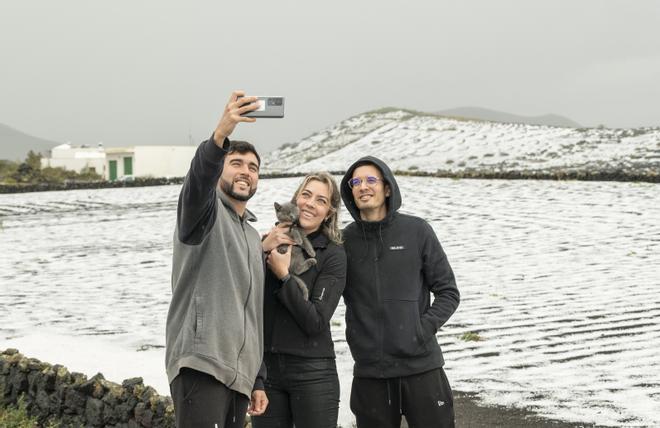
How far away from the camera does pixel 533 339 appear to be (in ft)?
27.3

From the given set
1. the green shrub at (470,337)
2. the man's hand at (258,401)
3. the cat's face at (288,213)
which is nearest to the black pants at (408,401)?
the man's hand at (258,401)

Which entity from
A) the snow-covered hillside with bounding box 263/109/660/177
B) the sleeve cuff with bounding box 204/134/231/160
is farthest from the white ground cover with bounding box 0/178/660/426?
the snow-covered hillside with bounding box 263/109/660/177

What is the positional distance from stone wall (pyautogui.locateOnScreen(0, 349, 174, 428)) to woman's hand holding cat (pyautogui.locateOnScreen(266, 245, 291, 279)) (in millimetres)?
2173

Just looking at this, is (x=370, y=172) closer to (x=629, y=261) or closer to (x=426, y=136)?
(x=629, y=261)

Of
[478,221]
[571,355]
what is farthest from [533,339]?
[478,221]

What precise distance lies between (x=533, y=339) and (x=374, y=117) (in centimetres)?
5276

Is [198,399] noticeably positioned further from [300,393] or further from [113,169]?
[113,169]

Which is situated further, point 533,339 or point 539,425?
point 533,339

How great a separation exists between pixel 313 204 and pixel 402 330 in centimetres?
81

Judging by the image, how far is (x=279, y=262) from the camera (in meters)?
3.67

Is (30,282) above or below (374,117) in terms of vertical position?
below

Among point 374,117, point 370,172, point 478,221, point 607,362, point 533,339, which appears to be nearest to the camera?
point 370,172

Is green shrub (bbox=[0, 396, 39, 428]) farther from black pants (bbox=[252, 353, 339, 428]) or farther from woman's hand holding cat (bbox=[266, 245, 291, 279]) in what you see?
woman's hand holding cat (bbox=[266, 245, 291, 279])

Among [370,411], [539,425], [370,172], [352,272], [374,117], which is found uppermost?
[374,117]
